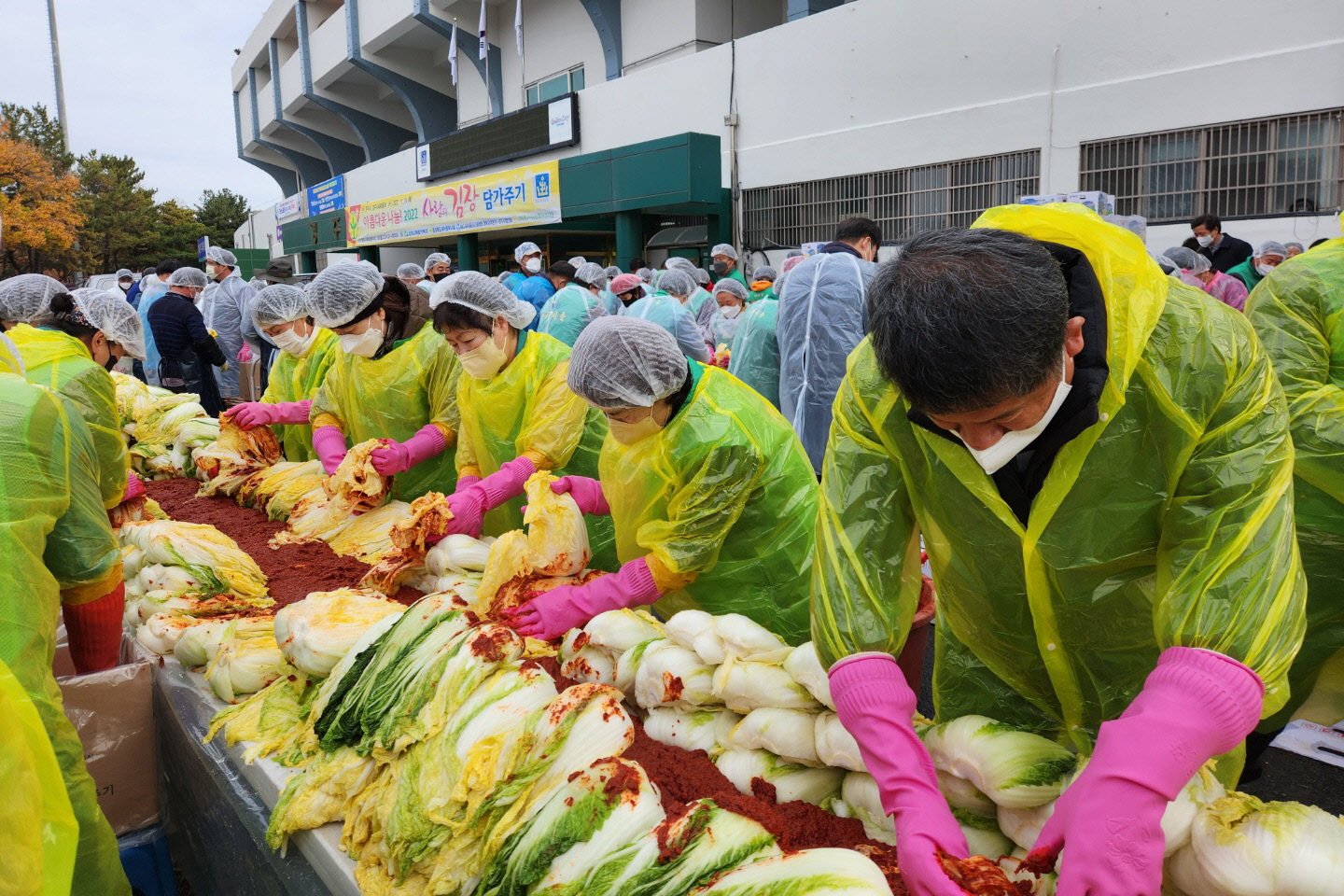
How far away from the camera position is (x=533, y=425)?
340cm

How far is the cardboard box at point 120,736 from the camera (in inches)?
95.0

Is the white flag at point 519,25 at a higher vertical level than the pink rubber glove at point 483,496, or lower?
higher

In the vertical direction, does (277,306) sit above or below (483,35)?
below

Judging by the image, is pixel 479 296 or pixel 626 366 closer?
pixel 626 366

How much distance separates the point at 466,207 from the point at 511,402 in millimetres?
17743

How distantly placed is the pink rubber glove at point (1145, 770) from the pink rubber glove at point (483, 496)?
88.6 inches

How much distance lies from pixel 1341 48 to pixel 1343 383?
7.16 meters

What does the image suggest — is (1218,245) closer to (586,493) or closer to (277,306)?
(586,493)

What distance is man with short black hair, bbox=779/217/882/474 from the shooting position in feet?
18.9

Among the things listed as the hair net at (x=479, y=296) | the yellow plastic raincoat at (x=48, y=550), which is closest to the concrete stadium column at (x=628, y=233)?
the hair net at (x=479, y=296)

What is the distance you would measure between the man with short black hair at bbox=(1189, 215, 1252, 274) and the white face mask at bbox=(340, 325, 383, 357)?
25.4ft

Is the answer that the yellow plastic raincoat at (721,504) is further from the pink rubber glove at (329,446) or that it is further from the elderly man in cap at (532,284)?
the elderly man in cap at (532,284)

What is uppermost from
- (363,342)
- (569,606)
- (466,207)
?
(466,207)

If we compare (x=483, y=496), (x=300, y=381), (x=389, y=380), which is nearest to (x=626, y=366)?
(x=483, y=496)
